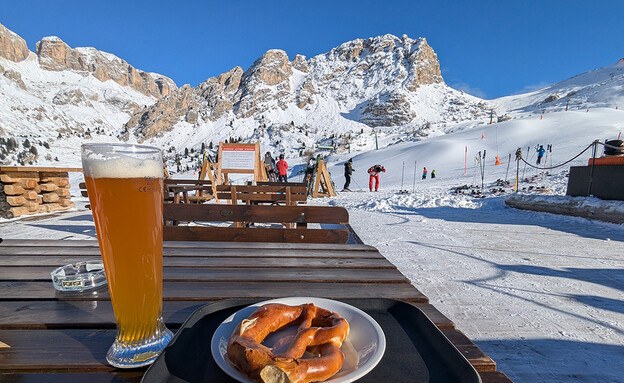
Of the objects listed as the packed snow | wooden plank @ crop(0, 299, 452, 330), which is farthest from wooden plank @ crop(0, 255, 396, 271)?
the packed snow

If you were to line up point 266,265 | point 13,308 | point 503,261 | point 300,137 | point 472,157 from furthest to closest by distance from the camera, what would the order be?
point 300,137, point 472,157, point 503,261, point 266,265, point 13,308

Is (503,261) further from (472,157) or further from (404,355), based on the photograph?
(472,157)

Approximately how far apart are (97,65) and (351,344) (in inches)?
7596

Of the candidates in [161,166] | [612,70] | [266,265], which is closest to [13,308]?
[161,166]

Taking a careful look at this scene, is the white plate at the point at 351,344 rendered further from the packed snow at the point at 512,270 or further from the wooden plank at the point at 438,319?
the packed snow at the point at 512,270

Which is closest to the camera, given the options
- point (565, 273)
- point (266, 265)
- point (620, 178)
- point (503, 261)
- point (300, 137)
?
point (266, 265)

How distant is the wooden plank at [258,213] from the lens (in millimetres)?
1938

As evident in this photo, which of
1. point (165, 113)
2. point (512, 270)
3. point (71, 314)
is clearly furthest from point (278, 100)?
point (71, 314)

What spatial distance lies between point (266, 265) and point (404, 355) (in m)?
0.74

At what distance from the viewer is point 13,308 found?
79 centimetres

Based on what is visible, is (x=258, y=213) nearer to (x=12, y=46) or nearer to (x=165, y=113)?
(x=165, y=113)

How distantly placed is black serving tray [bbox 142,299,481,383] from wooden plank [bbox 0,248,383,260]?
26.4 inches

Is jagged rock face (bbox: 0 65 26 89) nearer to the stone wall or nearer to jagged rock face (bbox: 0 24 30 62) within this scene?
jagged rock face (bbox: 0 24 30 62)

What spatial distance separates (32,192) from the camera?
19.2 feet
